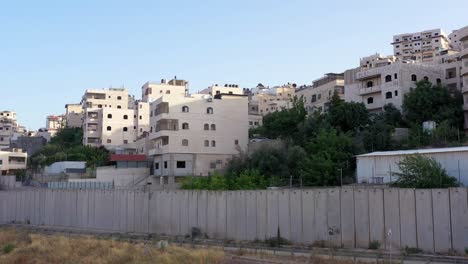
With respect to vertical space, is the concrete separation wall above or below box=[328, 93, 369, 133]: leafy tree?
below

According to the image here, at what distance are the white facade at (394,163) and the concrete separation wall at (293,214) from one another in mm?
10699

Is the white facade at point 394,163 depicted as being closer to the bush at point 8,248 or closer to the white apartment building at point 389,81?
the bush at point 8,248

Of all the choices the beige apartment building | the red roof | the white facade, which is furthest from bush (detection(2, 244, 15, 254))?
the beige apartment building

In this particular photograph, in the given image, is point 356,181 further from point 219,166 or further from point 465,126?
point 219,166

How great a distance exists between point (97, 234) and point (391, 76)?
42.7 m

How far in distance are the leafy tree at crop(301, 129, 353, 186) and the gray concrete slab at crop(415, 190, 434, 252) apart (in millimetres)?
21001

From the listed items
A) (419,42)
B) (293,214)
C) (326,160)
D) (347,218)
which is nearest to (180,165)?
(326,160)

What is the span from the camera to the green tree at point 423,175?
2855 cm

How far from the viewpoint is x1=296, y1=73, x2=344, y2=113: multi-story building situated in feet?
261

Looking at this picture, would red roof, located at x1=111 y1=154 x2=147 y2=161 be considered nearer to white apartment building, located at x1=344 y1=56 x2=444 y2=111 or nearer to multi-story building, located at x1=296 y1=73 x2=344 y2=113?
multi-story building, located at x1=296 y1=73 x2=344 y2=113

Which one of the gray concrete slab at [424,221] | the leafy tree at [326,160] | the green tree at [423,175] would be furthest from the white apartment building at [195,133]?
the gray concrete slab at [424,221]

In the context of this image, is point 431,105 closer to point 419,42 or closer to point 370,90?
point 370,90

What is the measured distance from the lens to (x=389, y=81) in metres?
64.1

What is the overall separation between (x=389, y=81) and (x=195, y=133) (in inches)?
976
